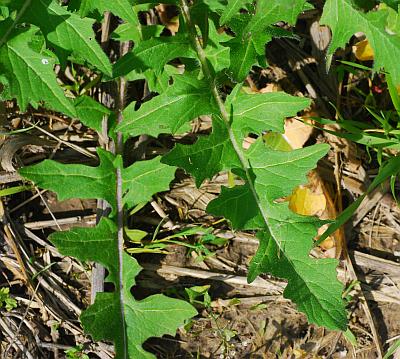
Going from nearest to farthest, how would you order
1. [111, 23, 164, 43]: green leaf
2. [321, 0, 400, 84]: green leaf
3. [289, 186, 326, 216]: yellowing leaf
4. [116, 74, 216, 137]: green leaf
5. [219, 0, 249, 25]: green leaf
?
[219, 0, 249, 25]: green leaf, [321, 0, 400, 84]: green leaf, [116, 74, 216, 137]: green leaf, [111, 23, 164, 43]: green leaf, [289, 186, 326, 216]: yellowing leaf

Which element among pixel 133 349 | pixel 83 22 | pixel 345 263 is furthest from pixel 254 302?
pixel 83 22

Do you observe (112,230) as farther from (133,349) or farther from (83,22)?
(83,22)

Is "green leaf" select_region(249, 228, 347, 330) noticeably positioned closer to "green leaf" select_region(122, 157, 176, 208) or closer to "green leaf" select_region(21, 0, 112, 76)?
"green leaf" select_region(122, 157, 176, 208)

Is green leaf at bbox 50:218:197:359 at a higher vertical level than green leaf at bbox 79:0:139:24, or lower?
lower

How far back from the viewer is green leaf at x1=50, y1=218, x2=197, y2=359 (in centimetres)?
266

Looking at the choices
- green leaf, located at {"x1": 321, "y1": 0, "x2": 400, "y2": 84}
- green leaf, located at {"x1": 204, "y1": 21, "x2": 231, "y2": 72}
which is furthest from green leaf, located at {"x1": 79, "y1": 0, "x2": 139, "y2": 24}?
green leaf, located at {"x1": 321, "y1": 0, "x2": 400, "y2": 84}

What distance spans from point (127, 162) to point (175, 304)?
0.85m

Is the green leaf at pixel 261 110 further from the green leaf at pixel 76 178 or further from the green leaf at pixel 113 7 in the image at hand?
the green leaf at pixel 76 178

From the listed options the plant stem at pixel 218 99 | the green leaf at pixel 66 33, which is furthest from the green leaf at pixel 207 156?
the green leaf at pixel 66 33

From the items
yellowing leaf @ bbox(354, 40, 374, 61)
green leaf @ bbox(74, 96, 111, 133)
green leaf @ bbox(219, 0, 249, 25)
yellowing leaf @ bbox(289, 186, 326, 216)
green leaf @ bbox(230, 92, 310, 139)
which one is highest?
green leaf @ bbox(219, 0, 249, 25)

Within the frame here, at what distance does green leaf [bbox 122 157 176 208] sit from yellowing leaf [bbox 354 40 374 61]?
4.05 ft

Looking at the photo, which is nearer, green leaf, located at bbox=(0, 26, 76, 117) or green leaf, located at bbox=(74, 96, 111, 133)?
green leaf, located at bbox=(0, 26, 76, 117)

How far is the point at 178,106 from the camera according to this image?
8.13 ft

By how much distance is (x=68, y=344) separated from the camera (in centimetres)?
317
